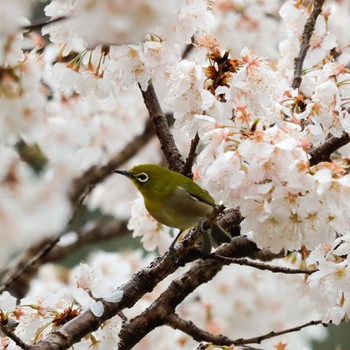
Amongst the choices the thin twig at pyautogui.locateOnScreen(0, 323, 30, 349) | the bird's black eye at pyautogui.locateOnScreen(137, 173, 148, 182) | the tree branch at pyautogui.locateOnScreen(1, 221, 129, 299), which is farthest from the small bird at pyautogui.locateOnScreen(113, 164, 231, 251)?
the tree branch at pyautogui.locateOnScreen(1, 221, 129, 299)

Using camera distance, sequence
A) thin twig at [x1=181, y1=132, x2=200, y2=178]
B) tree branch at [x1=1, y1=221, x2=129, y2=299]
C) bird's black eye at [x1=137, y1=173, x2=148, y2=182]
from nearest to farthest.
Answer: thin twig at [x1=181, y1=132, x2=200, y2=178], bird's black eye at [x1=137, y1=173, x2=148, y2=182], tree branch at [x1=1, y1=221, x2=129, y2=299]

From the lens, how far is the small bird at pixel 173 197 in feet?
7.36

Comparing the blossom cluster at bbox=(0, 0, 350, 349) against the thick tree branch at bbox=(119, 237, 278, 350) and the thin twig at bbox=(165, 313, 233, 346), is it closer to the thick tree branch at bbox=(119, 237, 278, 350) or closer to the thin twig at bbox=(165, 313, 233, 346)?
the thick tree branch at bbox=(119, 237, 278, 350)

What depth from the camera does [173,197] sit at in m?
2.28

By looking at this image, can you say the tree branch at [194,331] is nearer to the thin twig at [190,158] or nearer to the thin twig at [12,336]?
the thin twig at [190,158]

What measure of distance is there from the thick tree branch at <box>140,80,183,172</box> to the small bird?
93mm

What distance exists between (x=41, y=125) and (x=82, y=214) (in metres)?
1.99

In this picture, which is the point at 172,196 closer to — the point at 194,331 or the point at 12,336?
the point at 194,331

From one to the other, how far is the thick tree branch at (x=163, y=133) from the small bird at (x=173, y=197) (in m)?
0.09

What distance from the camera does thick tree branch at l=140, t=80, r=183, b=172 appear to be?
97.9 inches

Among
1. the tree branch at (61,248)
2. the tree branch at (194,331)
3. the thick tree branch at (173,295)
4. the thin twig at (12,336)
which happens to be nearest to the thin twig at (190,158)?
the thick tree branch at (173,295)

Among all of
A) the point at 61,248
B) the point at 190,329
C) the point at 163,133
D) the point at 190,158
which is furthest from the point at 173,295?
the point at 61,248

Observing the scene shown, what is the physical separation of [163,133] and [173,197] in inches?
12.4

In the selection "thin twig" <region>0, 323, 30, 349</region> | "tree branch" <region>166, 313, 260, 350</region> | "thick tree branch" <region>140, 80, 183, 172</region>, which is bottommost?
"thin twig" <region>0, 323, 30, 349</region>
